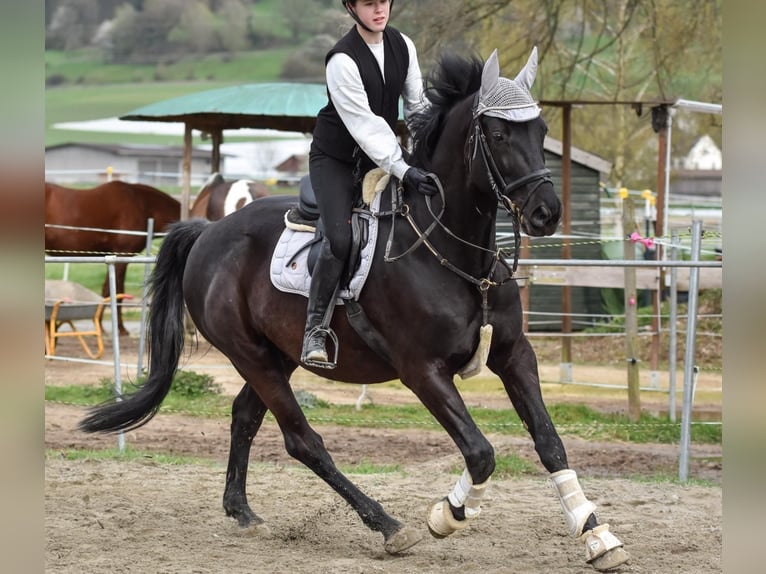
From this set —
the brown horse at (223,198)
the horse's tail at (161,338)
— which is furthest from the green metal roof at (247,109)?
the horse's tail at (161,338)

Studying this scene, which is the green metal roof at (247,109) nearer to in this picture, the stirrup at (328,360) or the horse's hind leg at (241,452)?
the horse's hind leg at (241,452)

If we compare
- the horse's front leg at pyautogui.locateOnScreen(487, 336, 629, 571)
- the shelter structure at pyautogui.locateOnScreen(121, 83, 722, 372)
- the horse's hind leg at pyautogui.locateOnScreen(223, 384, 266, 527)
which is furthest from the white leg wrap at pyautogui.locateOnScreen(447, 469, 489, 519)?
the shelter structure at pyautogui.locateOnScreen(121, 83, 722, 372)

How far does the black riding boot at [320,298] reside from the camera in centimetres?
514

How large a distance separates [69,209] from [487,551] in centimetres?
1323

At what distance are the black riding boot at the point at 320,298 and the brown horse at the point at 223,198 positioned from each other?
9831 millimetres

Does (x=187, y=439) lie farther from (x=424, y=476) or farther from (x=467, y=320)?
(x=467, y=320)

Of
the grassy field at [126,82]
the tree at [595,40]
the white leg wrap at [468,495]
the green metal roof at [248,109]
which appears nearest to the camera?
the white leg wrap at [468,495]

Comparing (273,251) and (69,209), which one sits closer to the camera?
(273,251)

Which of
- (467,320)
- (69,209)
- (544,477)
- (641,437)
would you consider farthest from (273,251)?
(69,209)

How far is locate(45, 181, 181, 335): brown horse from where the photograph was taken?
54.7 ft

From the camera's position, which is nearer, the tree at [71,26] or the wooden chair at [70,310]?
the wooden chair at [70,310]

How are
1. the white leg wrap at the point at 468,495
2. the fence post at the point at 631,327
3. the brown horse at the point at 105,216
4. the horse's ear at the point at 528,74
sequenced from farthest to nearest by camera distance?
the brown horse at the point at 105,216, the fence post at the point at 631,327, the white leg wrap at the point at 468,495, the horse's ear at the point at 528,74

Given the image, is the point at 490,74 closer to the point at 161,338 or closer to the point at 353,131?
the point at 353,131
